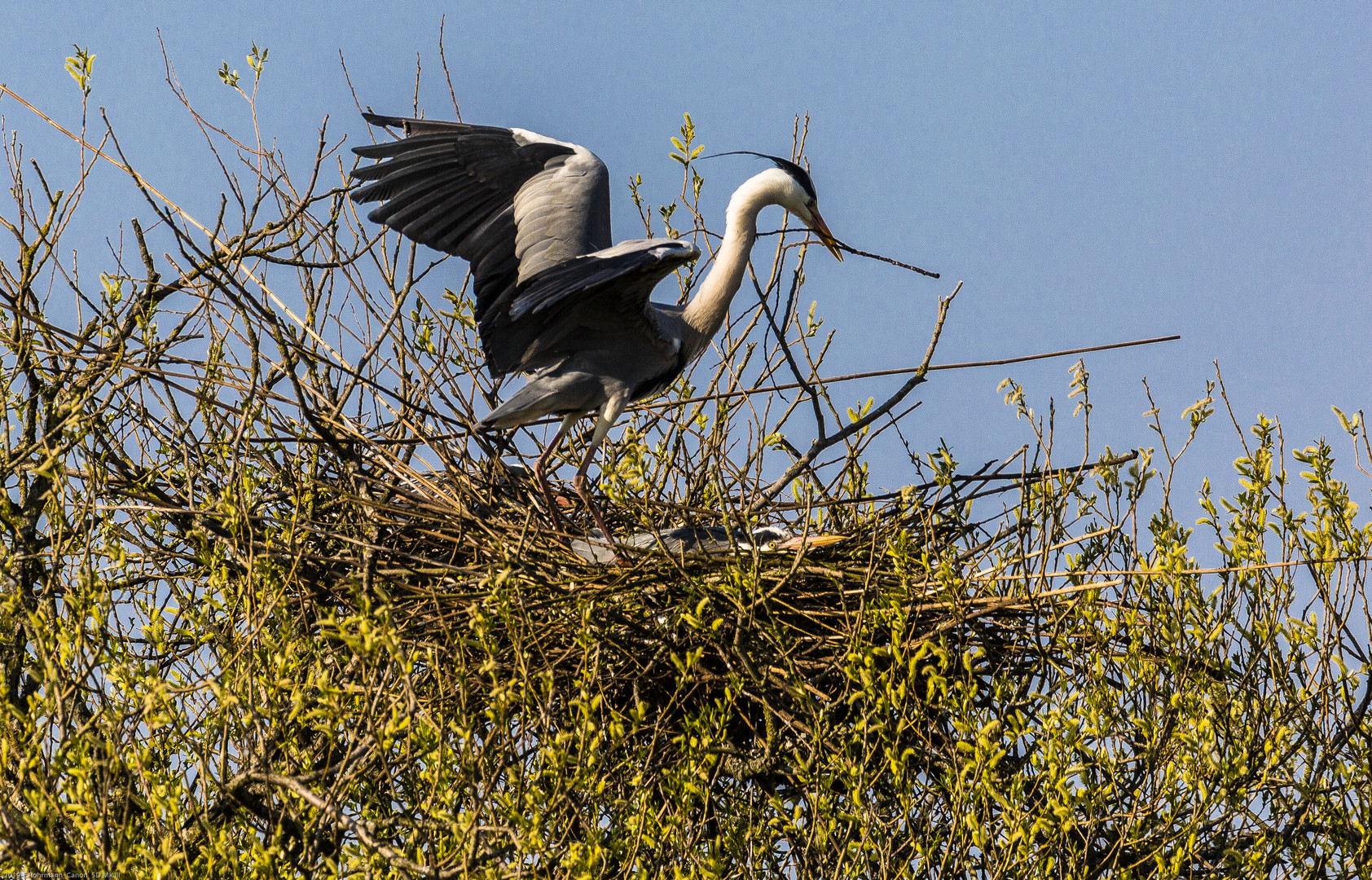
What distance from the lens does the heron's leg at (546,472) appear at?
14.2 feet

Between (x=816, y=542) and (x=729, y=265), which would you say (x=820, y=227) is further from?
(x=816, y=542)

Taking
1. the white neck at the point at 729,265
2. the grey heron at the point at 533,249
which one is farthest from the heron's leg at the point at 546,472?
the white neck at the point at 729,265

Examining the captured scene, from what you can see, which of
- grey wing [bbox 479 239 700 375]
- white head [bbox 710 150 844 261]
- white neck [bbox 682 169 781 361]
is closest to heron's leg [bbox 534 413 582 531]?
grey wing [bbox 479 239 700 375]

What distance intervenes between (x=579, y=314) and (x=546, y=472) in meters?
0.60

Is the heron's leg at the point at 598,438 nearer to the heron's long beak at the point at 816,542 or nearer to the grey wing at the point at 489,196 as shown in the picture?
the grey wing at the point at 489,196

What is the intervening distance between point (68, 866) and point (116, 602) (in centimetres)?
65

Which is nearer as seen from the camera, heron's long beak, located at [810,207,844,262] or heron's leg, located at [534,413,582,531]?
heron's leg, located at [534,413,582,531]

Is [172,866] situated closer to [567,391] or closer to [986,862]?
[986,862]

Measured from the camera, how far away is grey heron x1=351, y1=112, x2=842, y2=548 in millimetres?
4719

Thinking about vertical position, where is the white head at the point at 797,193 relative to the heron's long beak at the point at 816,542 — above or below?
above

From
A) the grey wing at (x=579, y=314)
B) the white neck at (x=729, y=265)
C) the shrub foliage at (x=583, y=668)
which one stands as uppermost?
the white neck at (x=729, y=265)

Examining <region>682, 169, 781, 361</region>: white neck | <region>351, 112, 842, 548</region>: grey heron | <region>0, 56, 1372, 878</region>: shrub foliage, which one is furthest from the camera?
<region>682, 169, 781, 361</region>: white neck

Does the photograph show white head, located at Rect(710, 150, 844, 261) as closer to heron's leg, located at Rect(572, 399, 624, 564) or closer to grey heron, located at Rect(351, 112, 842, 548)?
grey heron, located at Rect(351, 112, 842, 548)

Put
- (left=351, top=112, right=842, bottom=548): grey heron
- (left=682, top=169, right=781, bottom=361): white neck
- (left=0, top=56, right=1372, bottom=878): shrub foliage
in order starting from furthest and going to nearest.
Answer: (left=682, top=169, right=781, bottom=361): white neck, (left=351, top=112, right=842, bottom=548): grey heron, (left=0, top=56, right=1372, bottom=878): shrub foliage
